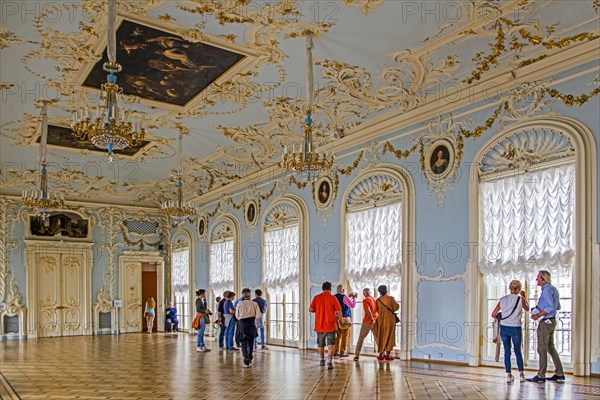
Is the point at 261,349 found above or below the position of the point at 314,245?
below

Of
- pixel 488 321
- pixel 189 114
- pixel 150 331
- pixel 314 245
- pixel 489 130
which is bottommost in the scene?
pixel 150 331

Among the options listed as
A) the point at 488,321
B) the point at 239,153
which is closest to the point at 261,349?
the point at 239,153

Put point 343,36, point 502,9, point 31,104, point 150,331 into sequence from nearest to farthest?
point 502,9 → point 343,36 → point 31,104 → point 150,331

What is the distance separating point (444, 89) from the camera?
8109 mm

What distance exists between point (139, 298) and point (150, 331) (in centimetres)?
136

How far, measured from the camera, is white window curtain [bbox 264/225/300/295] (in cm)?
1180

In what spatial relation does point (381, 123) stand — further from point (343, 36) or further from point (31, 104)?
point (31, 104)

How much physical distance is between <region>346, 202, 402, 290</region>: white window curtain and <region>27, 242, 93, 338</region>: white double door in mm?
10739

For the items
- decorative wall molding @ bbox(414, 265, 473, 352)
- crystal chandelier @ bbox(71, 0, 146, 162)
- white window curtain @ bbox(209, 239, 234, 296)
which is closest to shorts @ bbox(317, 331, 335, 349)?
decorative wall molding @ bbox(414, 265, 473, 352)

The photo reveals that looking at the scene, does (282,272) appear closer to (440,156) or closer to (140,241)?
(440,156)

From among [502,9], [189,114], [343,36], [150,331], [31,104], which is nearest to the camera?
[502,9]

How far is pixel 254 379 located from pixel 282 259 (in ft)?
17.3

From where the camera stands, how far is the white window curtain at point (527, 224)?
22.0 feet

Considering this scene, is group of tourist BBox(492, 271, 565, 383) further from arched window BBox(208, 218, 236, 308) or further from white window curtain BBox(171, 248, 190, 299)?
white window curtain BBox(171, 248, 190, 299)
